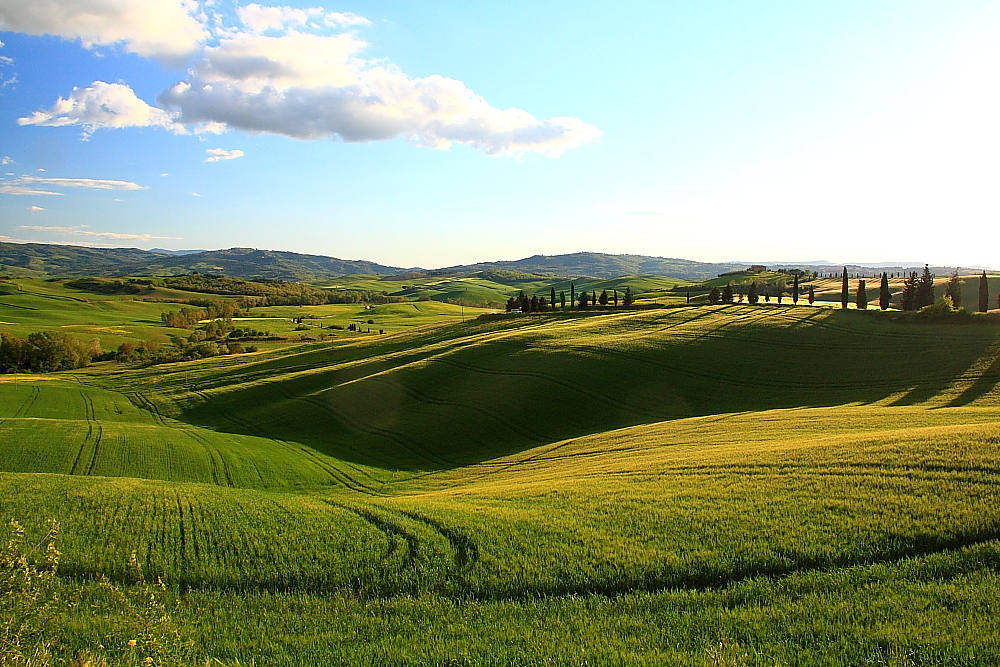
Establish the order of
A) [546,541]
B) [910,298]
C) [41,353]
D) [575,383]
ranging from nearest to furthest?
[546,541]
[575,383]
[910,298]
[41,353]

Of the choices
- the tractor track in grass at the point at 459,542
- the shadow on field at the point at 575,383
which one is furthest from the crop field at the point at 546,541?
the shadow on field at the point at 575,383

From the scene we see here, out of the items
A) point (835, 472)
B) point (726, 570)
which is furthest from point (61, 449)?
point (835, 472)

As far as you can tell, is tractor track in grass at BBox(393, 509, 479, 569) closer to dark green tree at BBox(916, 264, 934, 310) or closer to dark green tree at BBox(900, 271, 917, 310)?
dark green tree at BBox(900, 271, 917, 310)

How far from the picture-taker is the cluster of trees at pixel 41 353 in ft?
289

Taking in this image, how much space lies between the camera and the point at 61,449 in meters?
31.8

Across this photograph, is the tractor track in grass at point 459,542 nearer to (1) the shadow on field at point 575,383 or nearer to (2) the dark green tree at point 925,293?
(1) the shadow on field at point 575,383

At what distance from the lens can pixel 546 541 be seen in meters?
14.2

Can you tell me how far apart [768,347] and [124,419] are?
64.5m

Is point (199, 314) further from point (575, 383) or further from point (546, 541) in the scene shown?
point (546, 541)

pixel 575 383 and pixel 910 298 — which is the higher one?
pixel 910 298

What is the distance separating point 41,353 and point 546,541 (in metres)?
107

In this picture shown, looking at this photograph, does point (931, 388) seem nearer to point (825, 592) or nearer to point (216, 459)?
point (825, 592)

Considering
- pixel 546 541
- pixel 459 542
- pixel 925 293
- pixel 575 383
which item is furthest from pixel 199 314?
pixel 546 541

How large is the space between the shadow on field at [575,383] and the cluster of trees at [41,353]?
136 ft
